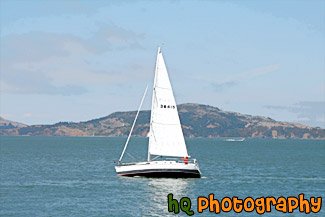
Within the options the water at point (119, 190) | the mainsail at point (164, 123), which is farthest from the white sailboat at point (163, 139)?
the water at point (119, 190)

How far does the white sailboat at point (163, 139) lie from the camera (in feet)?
214

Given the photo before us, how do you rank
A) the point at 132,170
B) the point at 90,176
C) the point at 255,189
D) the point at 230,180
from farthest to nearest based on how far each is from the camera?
the point at 90,176, the point at 230,180, the point at 132,170, the point at 255,189

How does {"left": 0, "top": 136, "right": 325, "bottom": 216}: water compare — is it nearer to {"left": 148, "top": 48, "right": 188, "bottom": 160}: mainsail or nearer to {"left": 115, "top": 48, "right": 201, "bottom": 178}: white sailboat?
{"left": 115, "top": 48, "right": 201, "bottom": 178}: white sailboat

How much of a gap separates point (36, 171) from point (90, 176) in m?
13.0

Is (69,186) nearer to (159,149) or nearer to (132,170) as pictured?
(132,170)

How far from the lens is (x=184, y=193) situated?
190 ft

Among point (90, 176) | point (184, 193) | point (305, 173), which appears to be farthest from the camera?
point (305, 173)

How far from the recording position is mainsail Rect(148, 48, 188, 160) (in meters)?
65.9

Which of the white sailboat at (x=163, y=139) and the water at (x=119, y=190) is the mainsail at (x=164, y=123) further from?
the water at (x=119, y=190)

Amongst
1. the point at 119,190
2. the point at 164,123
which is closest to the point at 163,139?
the point at 164,123

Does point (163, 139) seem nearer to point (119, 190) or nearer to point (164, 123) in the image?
point (164, 123)

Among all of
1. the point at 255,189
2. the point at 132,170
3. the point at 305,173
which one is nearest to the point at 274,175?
the point at 305,173

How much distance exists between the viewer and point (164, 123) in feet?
220

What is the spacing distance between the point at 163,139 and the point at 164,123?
2.18m
